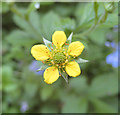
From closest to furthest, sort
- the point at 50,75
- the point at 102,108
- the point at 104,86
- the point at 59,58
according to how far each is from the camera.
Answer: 1. the point at 50,75
2. the point at 59,58
3. the point at 102,108
4. the point at 104,86

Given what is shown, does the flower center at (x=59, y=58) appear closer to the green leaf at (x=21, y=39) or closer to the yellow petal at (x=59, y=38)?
the yellow petal at (x=59, y=38)

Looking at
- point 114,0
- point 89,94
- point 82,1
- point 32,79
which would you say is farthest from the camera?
point 82,1

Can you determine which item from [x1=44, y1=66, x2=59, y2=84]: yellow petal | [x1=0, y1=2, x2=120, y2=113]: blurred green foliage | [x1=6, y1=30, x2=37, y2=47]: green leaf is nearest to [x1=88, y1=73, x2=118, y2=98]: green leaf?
[x1=0, y1=2, x2=120, y2=113]: blurred green foliage

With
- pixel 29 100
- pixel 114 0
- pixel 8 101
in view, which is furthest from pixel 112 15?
pixel 8 101

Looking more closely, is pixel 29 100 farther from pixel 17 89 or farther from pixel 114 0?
pixel 114 0

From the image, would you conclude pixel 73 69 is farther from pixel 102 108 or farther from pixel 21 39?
pixel 21 39

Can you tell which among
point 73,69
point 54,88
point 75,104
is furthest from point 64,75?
point 75,104
